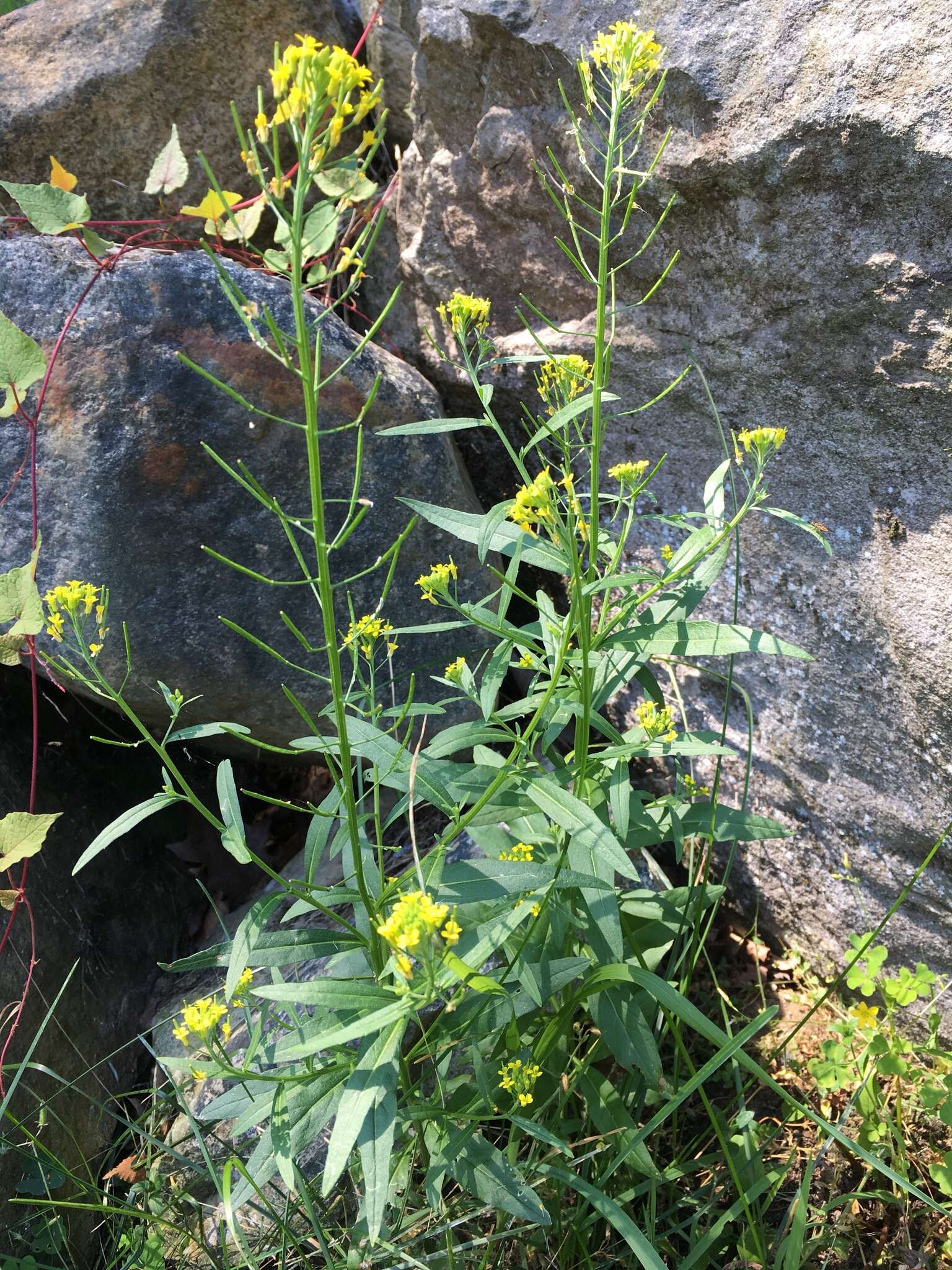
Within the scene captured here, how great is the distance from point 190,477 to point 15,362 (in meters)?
0.56

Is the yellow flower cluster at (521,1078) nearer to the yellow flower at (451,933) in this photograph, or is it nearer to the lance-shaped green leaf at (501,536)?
the yellow flower at (451,933)

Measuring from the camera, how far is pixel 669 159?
2238 millimetres

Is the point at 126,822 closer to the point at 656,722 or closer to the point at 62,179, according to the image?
the point at 656,722

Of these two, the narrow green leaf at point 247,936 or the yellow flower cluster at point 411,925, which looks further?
the narrow green leaf at point 247,936

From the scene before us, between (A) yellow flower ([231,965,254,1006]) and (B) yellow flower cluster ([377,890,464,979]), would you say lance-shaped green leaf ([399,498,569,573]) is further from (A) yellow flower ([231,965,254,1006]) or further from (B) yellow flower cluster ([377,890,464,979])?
(A) yellow flower ([231,965,254,1006])

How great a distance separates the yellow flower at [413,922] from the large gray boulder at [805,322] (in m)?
1.48

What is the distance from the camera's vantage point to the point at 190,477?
2.37m

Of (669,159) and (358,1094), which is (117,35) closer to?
(669,159)

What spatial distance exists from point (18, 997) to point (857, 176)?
265cm

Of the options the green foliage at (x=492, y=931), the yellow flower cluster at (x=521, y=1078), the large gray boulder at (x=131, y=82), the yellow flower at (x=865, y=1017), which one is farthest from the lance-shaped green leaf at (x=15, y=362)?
the yellow flower at (x=865, y=1017)

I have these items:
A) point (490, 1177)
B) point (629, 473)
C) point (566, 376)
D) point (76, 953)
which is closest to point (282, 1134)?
point (490, 1177)

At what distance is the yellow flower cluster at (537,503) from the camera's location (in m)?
1.49

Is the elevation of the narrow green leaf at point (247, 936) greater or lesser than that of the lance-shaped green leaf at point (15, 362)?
lesser

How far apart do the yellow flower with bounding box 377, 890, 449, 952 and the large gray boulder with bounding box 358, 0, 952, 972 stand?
1.48 meters
